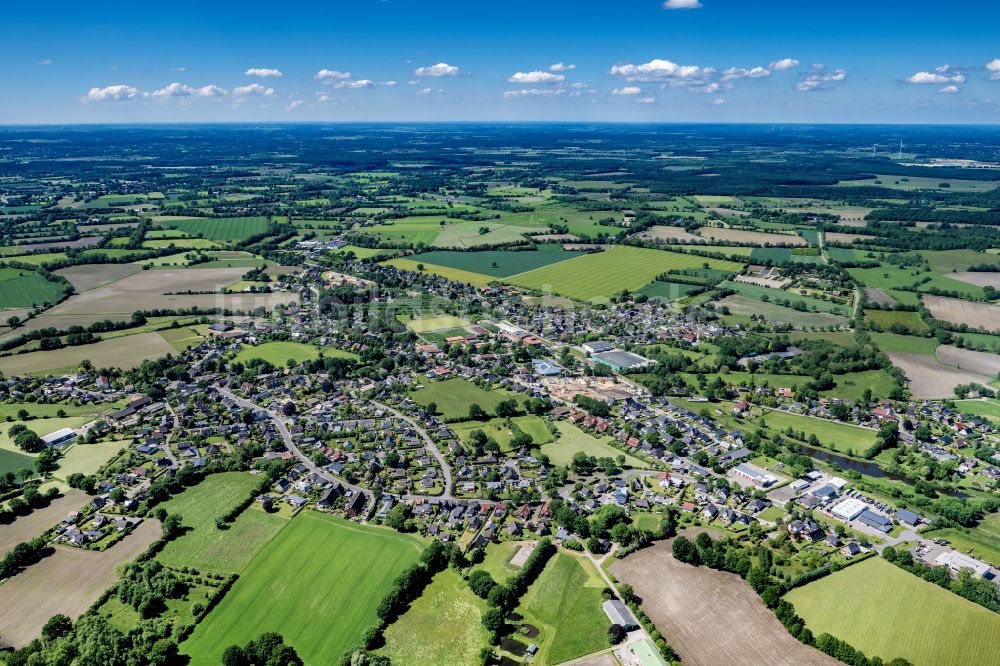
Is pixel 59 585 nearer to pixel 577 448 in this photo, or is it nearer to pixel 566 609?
pixel 566 609

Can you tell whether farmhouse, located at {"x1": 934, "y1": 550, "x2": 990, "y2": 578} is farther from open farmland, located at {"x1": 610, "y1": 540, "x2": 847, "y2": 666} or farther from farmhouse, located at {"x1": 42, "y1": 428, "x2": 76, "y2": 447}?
farmhouse, located at {"x1": 42, "y1": 428, "x2": 76, "y2": 447}

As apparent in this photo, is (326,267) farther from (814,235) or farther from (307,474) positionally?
(814,235)

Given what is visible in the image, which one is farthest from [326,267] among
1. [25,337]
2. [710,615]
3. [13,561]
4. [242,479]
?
[710,615]

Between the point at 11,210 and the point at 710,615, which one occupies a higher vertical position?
the point at 11,210

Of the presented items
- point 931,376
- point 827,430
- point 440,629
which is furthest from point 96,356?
point 931,376

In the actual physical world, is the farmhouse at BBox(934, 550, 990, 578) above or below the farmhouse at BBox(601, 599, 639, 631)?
above

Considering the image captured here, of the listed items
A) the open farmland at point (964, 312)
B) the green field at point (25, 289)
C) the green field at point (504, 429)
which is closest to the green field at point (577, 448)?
the green field at point (504, 429)

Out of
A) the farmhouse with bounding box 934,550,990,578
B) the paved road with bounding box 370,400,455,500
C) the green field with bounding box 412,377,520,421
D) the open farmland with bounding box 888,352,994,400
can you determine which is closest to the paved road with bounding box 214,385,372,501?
the paved road with bounding box 370,400,455,500
